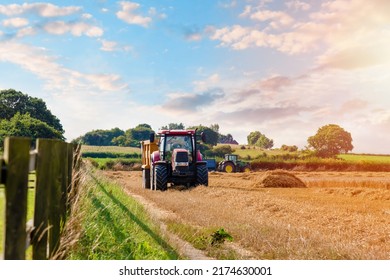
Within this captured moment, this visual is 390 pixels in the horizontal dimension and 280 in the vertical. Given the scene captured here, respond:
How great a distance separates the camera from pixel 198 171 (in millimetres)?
22281

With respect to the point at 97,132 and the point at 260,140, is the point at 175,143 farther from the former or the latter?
the point at 260,140

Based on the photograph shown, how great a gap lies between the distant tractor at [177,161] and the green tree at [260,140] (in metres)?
78.2

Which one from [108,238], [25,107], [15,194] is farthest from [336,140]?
[15,194]

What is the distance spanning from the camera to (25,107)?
68.9 metres

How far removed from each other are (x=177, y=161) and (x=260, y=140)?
87471mm

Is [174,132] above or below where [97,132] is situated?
below

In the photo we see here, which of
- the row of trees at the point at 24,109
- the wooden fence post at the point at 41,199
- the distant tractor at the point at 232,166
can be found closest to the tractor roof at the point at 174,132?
the wooden fence post at the point at 41,199

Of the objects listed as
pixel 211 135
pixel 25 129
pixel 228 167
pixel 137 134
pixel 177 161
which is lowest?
pixel 177 161

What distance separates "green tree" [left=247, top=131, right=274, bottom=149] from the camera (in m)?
104

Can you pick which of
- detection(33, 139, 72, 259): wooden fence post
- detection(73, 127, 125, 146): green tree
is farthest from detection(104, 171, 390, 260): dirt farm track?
detection(73, 127, 125, 146): green tree

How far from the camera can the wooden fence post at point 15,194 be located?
3742mm

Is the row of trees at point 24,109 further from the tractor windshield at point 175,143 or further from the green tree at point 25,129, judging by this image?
the tractor windshield at point 175,143

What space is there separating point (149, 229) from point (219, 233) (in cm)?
129
